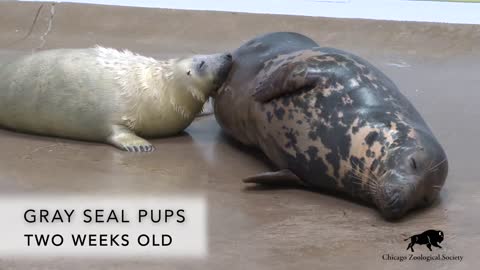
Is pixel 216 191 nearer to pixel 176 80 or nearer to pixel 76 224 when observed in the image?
pixel 76 224

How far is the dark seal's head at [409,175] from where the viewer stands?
4031mm

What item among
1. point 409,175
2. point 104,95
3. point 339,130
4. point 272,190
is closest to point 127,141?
point 104,95

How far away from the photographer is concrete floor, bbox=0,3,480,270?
12.4ft

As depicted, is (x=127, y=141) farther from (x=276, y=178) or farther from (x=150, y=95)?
(x=276, y=178)

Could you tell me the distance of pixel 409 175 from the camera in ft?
13.3

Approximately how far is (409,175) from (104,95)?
6.35 feet

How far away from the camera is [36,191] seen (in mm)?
4383

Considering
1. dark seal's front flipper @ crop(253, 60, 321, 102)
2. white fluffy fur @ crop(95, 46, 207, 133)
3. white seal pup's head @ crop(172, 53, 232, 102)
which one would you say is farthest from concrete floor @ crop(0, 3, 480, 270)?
dark seal's front flipper @ crop(253, 60, 321, 102)

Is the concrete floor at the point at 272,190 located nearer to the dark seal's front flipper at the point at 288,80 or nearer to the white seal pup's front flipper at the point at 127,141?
the white seal pup's front flipper at the point at 127,141

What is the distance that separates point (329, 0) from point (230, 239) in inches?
199

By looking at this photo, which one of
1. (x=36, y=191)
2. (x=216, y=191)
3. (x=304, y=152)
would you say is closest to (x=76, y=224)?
(x=36, y=191)

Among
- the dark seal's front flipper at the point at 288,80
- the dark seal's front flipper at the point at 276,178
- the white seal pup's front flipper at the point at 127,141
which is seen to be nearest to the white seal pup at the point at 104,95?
the white seal pup's front flipper at the point at 127,141

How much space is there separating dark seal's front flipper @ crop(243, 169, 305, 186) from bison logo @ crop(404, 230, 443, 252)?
2.47 ft

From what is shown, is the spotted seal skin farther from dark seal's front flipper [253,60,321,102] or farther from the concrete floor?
the concrete floor
